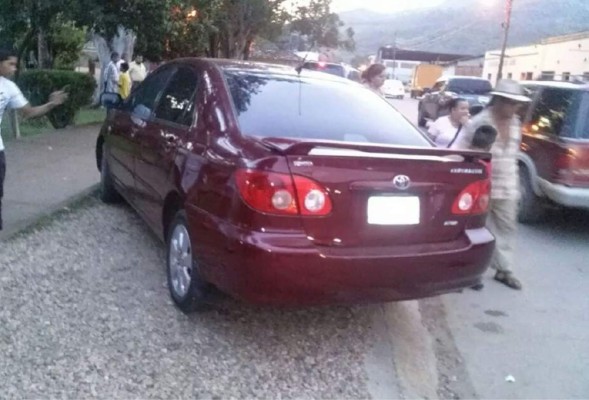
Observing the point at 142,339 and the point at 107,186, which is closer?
the point at 142,339

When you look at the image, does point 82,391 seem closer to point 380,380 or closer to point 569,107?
point 380,380

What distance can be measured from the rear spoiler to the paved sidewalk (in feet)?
9.88

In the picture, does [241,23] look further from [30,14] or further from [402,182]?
[402,182]

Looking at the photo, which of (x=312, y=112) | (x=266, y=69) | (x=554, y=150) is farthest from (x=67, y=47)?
(x=312, y=112)

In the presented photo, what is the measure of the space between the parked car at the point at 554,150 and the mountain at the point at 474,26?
69895 millimetres

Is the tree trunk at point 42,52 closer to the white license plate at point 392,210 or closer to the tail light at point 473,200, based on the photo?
the tail light at point 473,200

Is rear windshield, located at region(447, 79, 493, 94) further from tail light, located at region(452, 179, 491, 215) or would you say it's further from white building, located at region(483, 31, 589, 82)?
tail light, located at region(452, 179, 491, 215)

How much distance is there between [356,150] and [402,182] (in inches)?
12.4

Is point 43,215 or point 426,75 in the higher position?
point 43,215

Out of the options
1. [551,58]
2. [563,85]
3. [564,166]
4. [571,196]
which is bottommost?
[551,58]

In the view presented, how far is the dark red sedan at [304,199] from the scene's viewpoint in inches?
155

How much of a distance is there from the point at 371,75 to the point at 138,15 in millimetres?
6720

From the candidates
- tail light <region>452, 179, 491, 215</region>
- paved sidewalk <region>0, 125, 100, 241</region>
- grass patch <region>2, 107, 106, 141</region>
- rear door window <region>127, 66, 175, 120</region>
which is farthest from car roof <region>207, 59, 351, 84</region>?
grass patch <region>2, 107, 106, 141</region>

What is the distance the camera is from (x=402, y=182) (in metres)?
4.11
